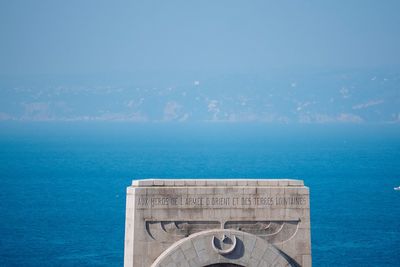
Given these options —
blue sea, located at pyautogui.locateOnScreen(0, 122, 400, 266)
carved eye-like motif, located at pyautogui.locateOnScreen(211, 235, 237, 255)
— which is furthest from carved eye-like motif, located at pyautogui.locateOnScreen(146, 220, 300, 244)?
blue sea, located at pyautogui.locateOnScreen(0, 122, 400, 266)

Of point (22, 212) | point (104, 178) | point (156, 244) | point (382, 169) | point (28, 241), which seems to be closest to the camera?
point (156, 244)

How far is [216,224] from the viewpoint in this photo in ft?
71.1

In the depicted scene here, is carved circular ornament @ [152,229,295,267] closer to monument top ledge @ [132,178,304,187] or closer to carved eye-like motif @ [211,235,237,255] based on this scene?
carved eye-like motif @ [211,235,237,255]

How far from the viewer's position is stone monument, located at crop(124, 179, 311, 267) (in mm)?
21328

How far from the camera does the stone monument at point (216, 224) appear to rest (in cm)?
2133

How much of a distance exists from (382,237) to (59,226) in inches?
1184

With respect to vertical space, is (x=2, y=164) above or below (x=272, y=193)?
above

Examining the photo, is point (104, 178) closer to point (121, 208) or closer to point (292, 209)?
point (121, 208)

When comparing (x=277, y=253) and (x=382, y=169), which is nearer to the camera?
(x=277, y=253)

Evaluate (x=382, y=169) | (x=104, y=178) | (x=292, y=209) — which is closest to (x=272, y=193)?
(x=292, y=209)

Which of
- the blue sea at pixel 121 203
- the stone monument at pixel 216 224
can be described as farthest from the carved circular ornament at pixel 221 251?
the blue sea at pixel 121 203

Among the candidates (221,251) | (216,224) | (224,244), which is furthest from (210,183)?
(221,251)

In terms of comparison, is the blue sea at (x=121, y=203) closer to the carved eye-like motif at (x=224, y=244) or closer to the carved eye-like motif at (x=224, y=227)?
the carved eye-like motif at (x=224, y=227)

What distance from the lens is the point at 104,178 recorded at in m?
156
